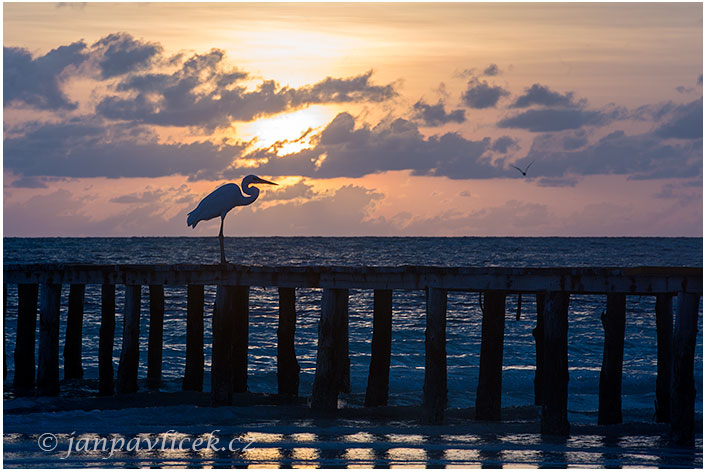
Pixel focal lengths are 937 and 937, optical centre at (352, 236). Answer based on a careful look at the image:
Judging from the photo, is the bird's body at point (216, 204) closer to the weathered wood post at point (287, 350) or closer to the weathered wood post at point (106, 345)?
the weathered wood post at point (287, 350)

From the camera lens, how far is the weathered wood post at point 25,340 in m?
17.8

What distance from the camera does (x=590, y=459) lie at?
11531mm

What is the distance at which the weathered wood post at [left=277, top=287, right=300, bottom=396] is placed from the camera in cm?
1758

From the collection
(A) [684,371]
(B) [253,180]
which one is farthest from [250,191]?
(A) [684,371]

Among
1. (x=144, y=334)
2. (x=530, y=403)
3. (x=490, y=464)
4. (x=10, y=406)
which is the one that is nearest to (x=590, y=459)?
(x=490, y=464)

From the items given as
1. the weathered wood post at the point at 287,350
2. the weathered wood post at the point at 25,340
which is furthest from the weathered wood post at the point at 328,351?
the weathered wood post at the point at 25,340

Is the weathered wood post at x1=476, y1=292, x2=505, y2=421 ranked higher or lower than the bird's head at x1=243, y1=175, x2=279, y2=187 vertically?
lower

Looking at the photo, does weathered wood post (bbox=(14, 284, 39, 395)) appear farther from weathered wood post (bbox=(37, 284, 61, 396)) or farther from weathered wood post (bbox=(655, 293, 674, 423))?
weathered wood post (bbox=(655, 293, 674, 423))

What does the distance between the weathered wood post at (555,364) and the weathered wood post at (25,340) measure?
32.1ft

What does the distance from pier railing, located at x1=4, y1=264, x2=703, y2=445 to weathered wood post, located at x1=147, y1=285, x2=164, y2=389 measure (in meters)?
0.02

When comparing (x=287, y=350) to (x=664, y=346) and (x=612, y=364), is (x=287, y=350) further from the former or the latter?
(x=664, y=346)

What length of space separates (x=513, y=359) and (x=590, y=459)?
39.5 ft

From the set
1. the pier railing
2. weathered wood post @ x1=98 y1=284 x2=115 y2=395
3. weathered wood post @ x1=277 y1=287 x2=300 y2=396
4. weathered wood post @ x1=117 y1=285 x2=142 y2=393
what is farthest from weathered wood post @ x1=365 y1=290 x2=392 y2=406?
weathered wood post @ x1=98 y1=284 x2=115 y2=395

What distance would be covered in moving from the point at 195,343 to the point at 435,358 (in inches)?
233
